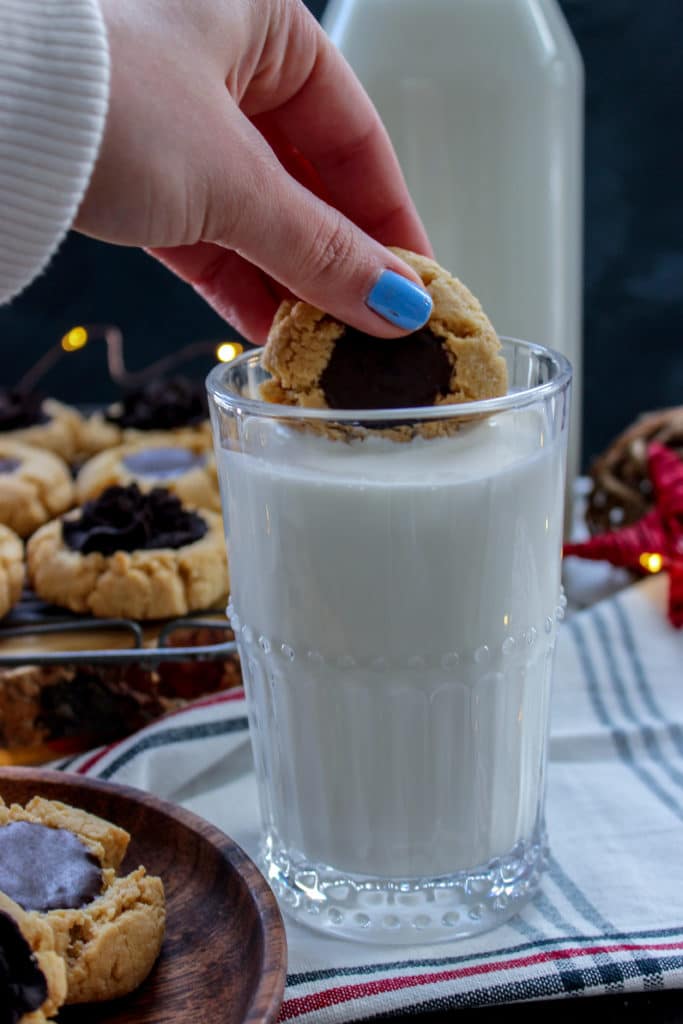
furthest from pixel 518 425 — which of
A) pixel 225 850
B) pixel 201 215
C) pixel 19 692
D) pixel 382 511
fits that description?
pixel 19 692

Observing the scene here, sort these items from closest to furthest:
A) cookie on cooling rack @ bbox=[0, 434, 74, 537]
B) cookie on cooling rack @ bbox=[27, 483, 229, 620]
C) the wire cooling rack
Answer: the wire cooling rack
cookie on cooling rack @ bbox=[27, 483, 229, 620]
cookie on cooling rack @ bbox=[0, 434, 74, 537]

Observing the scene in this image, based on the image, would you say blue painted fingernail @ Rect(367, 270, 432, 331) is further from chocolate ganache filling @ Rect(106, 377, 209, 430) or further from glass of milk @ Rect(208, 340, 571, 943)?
chocolate ganache filling @ Rect(106, 377, 209, 430)

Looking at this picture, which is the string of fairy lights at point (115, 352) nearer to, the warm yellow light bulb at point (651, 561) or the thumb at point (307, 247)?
the warm yellow light bulb at point (651, 561)

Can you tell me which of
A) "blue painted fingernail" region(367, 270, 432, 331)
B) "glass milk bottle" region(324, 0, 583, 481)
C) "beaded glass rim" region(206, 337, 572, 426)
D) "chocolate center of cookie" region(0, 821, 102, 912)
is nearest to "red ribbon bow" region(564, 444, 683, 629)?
"glass milk bottle" region(324, 0, 583, 481)

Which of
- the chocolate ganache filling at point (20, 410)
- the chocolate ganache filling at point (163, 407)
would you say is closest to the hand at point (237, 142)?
the chocolate ganache filling at point (163, 407)

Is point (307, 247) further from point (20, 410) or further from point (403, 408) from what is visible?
point (20, 410)

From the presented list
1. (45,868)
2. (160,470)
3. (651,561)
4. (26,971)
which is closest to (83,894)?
(45,868)

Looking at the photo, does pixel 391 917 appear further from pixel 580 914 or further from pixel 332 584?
pixel 332 584

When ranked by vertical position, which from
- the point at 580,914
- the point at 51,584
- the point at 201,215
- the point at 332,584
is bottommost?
the point at 580,914
